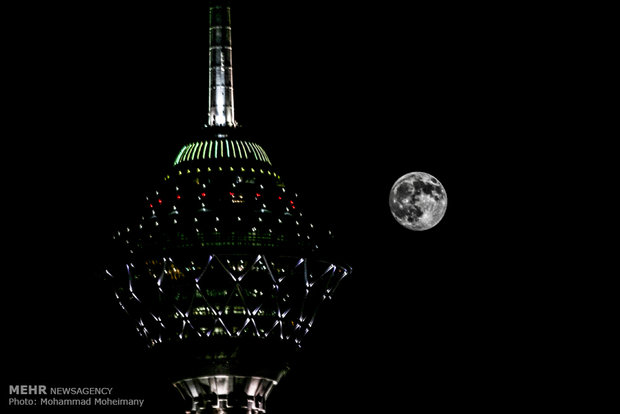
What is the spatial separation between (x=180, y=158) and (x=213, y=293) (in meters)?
16.7

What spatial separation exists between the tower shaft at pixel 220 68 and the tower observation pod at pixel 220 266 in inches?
6.3

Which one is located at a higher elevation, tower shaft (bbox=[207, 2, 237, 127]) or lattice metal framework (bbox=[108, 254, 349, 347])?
tower shaft (bbox=[207, 2, 237, 127])

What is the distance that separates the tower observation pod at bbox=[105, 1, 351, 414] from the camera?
150 metres

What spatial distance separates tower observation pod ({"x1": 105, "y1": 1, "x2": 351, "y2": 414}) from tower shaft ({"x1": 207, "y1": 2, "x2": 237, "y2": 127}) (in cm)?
16

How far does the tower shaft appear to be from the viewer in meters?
153

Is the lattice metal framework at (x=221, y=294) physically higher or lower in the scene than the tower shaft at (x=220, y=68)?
lower

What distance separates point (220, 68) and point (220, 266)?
23473mm

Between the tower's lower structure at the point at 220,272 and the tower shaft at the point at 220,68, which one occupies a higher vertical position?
the tower shaft at the point at 220,68

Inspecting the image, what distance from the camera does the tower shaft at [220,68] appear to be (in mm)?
152875

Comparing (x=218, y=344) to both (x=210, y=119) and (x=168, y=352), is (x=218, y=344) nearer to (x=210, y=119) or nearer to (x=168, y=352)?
(x=168, y=352)

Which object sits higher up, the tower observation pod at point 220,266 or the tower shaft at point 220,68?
the tower shaft at point 220,68

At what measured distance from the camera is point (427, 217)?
121062 mm

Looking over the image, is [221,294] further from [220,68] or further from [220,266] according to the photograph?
[220,68]

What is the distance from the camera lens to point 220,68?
155 meters
